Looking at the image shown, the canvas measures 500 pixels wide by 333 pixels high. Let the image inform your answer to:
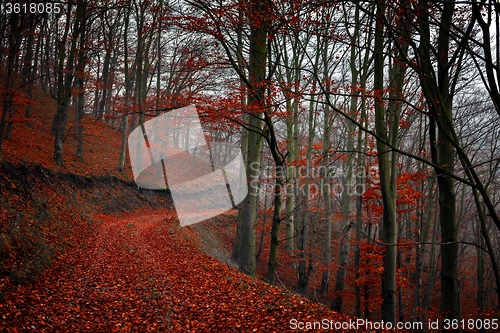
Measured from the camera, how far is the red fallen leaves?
4867 mm

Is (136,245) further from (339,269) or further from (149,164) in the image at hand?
(149,164)

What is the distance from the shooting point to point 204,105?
8188 mm

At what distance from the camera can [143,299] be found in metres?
6.00

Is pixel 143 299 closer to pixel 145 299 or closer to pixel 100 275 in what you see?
pixel 145 299

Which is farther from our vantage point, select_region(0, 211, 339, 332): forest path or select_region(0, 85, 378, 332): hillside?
select_region(0, 85, 378, 332): hillside

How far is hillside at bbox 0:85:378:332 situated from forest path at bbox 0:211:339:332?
2 cm

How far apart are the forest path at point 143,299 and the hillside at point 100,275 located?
17 mm

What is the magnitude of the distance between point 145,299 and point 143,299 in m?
0.04

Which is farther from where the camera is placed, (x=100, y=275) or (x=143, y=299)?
(x=100, y=275)

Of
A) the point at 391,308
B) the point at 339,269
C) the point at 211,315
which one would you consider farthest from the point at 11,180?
the point at 339,269

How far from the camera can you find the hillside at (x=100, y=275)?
16.5 feet

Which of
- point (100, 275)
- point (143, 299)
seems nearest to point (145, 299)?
point (143, 299)

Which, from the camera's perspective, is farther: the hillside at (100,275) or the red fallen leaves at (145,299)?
the hillside at (100,275)

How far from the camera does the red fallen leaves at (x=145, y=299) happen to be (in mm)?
4867
